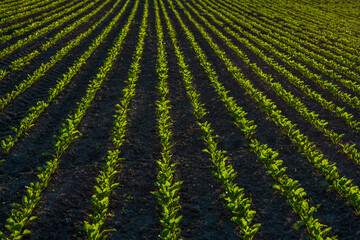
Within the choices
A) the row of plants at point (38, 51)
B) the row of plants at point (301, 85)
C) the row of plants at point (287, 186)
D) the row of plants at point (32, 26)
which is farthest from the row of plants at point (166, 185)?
the row of plants at point (32, 26)

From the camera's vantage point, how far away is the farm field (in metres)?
5.27

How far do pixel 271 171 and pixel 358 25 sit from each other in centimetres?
2937

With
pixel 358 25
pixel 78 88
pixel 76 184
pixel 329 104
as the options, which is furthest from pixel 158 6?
pixel 76 184

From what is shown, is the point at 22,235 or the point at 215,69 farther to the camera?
the point at 215,69

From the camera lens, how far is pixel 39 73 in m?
11.8

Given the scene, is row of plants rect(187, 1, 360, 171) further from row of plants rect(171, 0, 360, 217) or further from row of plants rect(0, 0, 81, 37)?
row of plants rect(0, 0, 81, 37)

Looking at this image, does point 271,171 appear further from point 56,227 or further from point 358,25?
point 358,25

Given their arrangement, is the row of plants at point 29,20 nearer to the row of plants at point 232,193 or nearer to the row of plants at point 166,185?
the row of plants at point 166,185

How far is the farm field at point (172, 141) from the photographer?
17.3ft

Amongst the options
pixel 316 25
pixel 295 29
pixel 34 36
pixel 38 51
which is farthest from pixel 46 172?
pixel 316 25

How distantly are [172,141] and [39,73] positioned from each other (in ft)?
24.1

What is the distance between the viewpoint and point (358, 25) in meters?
28.3

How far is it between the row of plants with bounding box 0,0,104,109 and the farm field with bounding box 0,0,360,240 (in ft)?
0.23

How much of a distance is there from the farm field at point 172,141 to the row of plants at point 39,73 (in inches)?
2.8
